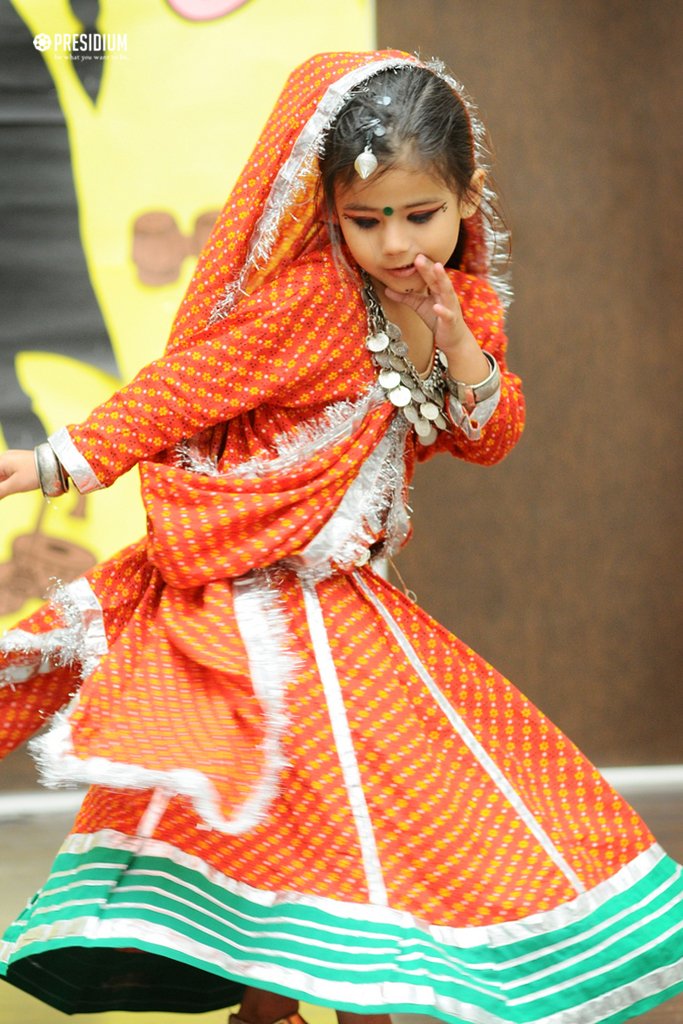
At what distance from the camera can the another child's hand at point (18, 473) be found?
48.8 inches

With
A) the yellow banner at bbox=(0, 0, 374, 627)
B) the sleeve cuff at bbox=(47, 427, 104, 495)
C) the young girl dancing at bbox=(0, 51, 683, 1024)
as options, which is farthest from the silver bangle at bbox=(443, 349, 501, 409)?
the yellow banner at bbox=(0, 0, 374, 627)

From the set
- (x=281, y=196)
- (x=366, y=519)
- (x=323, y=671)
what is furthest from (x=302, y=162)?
(x=323, y=671)

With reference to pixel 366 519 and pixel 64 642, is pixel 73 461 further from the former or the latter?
pixel 366 519

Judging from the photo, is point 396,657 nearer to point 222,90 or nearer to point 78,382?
point 78,382

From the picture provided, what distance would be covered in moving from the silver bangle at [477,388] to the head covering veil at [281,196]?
23cm

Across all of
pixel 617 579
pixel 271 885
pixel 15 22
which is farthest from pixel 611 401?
pixel 271 885

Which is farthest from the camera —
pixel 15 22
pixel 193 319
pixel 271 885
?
pixel 15 22

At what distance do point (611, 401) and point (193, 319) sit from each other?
1.71 m

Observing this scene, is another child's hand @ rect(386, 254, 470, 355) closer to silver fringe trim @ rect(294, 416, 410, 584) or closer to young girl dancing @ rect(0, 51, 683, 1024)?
young girl dancing @ rect(0, 51, 683, 1024)

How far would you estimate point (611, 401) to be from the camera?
2.79 meters

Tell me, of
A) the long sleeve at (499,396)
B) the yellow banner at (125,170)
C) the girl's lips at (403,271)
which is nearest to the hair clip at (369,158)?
the girl's lips at (403,271)

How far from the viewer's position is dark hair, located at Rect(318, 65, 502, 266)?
119 centimetres

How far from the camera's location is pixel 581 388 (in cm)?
278

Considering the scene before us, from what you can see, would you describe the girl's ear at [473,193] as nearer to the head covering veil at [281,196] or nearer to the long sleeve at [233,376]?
the head covering veil at [281,196]
